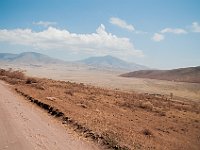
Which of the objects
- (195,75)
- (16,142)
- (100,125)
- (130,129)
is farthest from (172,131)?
(195,75)

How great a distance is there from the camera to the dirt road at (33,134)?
1083cm

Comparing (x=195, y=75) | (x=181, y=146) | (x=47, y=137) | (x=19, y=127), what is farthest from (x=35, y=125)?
(x=195, y=75)

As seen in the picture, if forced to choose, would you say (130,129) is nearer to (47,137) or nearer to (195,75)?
(47,137)

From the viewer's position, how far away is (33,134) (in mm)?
12352

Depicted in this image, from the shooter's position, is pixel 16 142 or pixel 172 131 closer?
pixel 16 142

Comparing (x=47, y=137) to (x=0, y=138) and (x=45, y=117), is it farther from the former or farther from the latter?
(x=45, y=117)

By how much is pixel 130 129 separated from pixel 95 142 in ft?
8.97

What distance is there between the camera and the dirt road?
426 inches

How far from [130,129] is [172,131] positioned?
2420 millimetres

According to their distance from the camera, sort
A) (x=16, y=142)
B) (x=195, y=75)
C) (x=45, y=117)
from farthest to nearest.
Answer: (x=195, y=75)
(x=45, y=117)
(x=16, y=142)

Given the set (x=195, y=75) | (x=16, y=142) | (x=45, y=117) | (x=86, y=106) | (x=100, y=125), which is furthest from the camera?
(x=195, y=75)

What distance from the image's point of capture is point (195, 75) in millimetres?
113000

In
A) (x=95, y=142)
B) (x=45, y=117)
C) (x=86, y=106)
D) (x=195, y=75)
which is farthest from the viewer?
(x=195, y=75)

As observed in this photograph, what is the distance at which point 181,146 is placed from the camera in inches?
491
